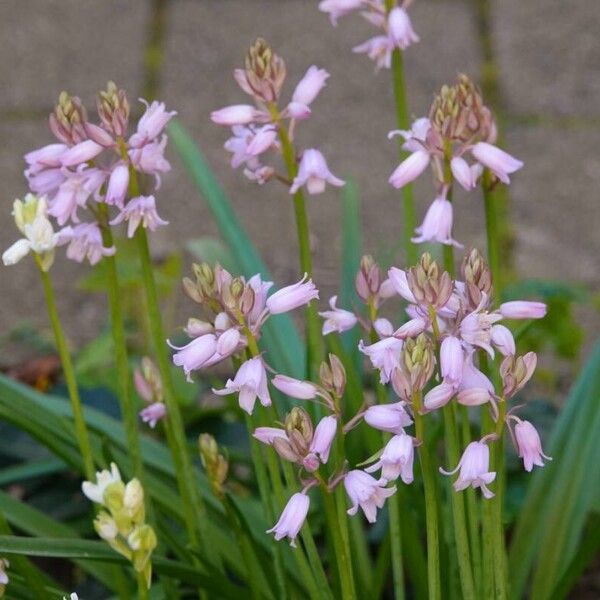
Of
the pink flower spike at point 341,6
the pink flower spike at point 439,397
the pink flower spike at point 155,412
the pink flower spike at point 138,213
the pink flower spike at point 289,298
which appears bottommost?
the pink flower spike at point 155,412

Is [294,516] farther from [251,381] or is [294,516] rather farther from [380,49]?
[380,49]

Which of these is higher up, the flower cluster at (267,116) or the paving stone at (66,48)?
the flower cluster at (267,116)

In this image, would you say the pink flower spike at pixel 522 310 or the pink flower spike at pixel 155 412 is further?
the pink flower spike at pixel 155 412

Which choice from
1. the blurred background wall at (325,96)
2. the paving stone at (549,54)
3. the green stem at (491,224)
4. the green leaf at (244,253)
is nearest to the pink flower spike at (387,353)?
the green stem at (491,224)

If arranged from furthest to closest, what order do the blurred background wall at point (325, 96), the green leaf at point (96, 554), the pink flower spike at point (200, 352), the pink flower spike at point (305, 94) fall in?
1. the blurred background wall at point (325, 96)
2. the pink flower spike at point (305, 94)
3. the green leaf at point (96, 554)
4. the pink flower spike at point (200, 352)

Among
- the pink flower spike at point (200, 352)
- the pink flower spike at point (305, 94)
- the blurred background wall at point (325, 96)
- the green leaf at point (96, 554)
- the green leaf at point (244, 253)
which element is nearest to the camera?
the pink flower spike at point (200, 352)

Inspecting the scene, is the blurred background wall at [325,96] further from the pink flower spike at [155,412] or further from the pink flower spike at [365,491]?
the pink flower spike at [365,491]
